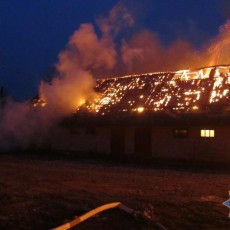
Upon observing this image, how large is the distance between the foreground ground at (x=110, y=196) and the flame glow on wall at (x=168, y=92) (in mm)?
4590

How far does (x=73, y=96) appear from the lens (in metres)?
22.3

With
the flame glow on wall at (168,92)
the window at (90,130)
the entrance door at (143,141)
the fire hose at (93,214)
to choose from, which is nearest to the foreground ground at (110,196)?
the fire hose at (93,214)

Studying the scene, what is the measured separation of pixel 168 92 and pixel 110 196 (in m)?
11.8

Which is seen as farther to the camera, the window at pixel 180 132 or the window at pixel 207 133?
the window at pixel 180 132

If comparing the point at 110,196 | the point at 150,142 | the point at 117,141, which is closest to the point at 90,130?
the point at 117,141

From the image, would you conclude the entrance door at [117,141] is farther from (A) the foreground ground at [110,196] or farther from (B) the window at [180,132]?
(A) the foreground ground at [110,196]

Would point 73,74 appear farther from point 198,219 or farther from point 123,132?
point 198,219

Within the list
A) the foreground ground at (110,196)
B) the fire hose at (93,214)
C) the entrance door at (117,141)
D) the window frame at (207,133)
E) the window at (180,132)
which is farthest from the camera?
the entrance door at (117,141)

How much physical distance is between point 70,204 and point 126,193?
2.23m

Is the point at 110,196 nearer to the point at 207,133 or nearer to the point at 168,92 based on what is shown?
the point at 207,133

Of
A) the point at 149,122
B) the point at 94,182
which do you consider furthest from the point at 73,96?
the point at 94,182

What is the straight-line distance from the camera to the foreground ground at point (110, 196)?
6.86m

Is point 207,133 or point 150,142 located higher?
point 207,133

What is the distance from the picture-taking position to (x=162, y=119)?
17.7 m
